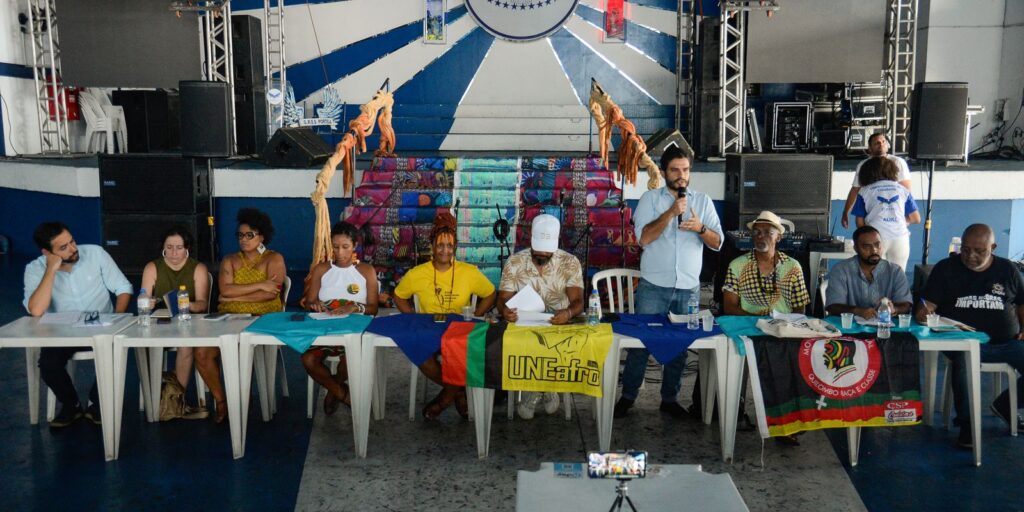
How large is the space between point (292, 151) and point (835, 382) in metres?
6.69

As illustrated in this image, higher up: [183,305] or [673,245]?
[673,245]

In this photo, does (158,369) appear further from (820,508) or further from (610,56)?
(610,56)

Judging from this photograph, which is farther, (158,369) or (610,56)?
(610,56)

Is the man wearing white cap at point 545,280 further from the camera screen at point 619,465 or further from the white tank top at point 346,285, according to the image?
the camera screen at point 619,465

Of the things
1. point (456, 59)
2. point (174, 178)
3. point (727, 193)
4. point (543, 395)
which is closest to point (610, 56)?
point (456, 59)

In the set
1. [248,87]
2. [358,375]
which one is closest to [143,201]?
[248,87]

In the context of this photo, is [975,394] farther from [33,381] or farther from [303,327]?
[33,381]

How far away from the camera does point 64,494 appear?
13.4 feet

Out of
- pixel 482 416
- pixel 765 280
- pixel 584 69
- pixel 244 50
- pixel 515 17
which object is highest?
pixel 515 17

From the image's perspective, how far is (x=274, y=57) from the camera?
40.6 ft

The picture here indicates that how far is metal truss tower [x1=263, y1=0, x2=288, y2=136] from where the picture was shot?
36.9ft

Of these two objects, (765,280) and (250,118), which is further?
(250,118)

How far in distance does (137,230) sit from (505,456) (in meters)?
5.51

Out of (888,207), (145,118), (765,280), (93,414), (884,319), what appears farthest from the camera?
(145,118)
